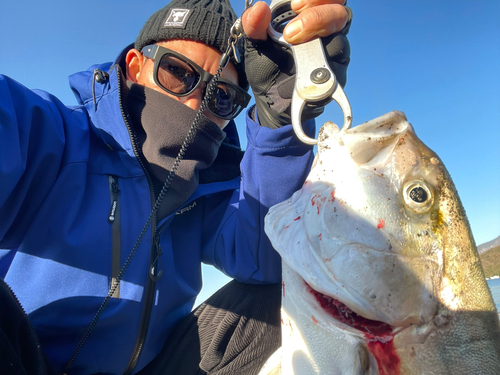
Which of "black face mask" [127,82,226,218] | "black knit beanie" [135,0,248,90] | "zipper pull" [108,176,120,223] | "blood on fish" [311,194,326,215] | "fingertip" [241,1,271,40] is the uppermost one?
"black knit beanie" [135,0,248,90]

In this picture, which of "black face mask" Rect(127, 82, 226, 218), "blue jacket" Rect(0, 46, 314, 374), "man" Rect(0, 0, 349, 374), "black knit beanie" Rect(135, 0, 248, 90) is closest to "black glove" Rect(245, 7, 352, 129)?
"man" Rect(0, 0, 349, 374)

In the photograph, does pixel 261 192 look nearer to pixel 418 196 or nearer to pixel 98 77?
pixel 418 196

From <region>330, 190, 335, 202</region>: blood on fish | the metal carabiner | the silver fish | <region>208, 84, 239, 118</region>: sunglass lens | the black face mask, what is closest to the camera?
the silver fish

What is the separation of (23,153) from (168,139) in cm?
80

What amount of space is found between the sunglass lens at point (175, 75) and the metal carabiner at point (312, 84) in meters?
0.96

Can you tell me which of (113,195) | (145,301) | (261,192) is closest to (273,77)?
(261,192)

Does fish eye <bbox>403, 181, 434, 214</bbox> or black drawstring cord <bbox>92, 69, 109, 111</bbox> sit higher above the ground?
black drawstring cord <bbox>92, 69, 109, 111</bbox>

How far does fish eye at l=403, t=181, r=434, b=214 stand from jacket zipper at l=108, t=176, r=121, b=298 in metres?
1.53

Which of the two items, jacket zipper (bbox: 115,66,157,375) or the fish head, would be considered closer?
the fish head

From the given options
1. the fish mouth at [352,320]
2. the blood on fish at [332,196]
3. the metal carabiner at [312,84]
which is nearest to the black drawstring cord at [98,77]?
the metal carabiner at [312,84]

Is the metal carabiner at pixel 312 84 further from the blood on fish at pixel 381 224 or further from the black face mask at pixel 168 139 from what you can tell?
the black face mask at pixel 168 139

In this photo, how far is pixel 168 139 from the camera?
2.12m

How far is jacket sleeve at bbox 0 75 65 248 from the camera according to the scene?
4.79 ft

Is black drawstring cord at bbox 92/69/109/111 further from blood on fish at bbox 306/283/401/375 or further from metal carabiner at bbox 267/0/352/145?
blood on fish at bbox 306/283/401/375
